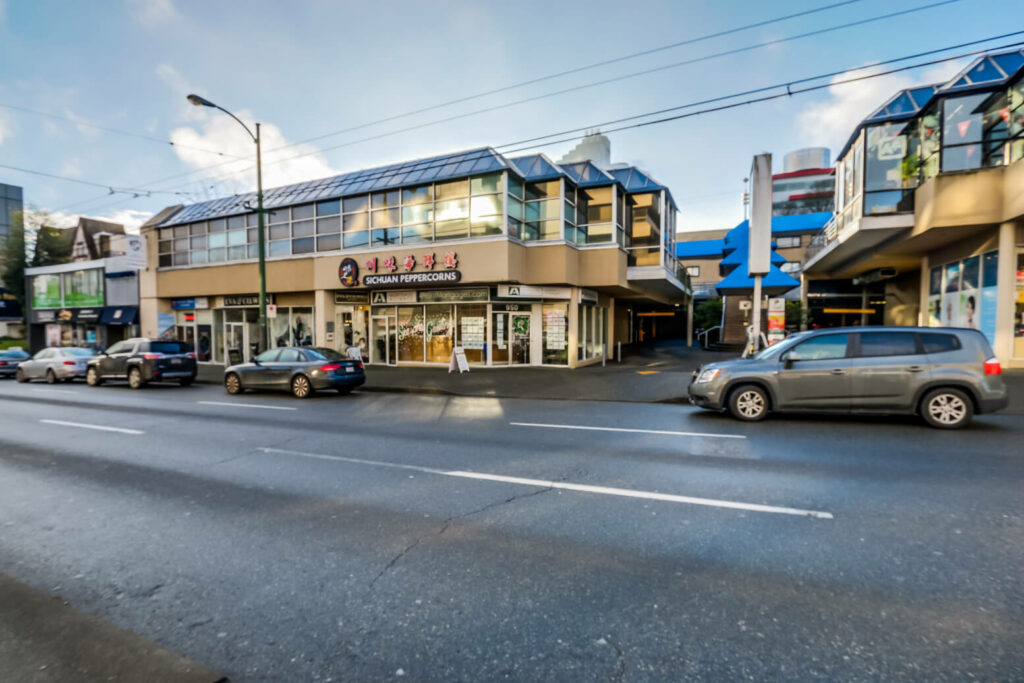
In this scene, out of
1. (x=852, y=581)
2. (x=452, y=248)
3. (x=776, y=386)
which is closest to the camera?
(x=852, y=581)

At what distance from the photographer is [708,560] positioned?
3.30 m

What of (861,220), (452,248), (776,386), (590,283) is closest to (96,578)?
(776,386)

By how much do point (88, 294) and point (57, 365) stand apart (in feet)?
47.0

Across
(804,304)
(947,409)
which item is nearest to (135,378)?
(947,409)

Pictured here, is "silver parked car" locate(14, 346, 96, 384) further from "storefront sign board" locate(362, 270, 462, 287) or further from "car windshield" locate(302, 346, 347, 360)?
"car windshield" locate(302, 346, 347, 360)

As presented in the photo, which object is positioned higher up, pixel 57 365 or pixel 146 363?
pixel 146 363

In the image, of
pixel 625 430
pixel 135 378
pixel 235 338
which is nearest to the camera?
pixel 625 430

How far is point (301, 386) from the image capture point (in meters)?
12.8

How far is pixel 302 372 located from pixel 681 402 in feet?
32.2

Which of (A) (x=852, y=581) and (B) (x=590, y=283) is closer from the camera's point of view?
(A) (x=852, y=581)

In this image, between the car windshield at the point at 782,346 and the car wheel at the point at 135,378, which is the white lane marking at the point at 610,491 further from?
the car wheel at the point at 135,378

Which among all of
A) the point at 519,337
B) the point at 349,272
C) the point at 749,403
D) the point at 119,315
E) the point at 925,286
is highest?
the point at 349,272

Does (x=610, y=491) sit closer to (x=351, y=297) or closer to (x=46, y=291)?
(x=351, y=297)

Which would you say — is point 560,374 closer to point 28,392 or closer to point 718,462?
point 718,462
